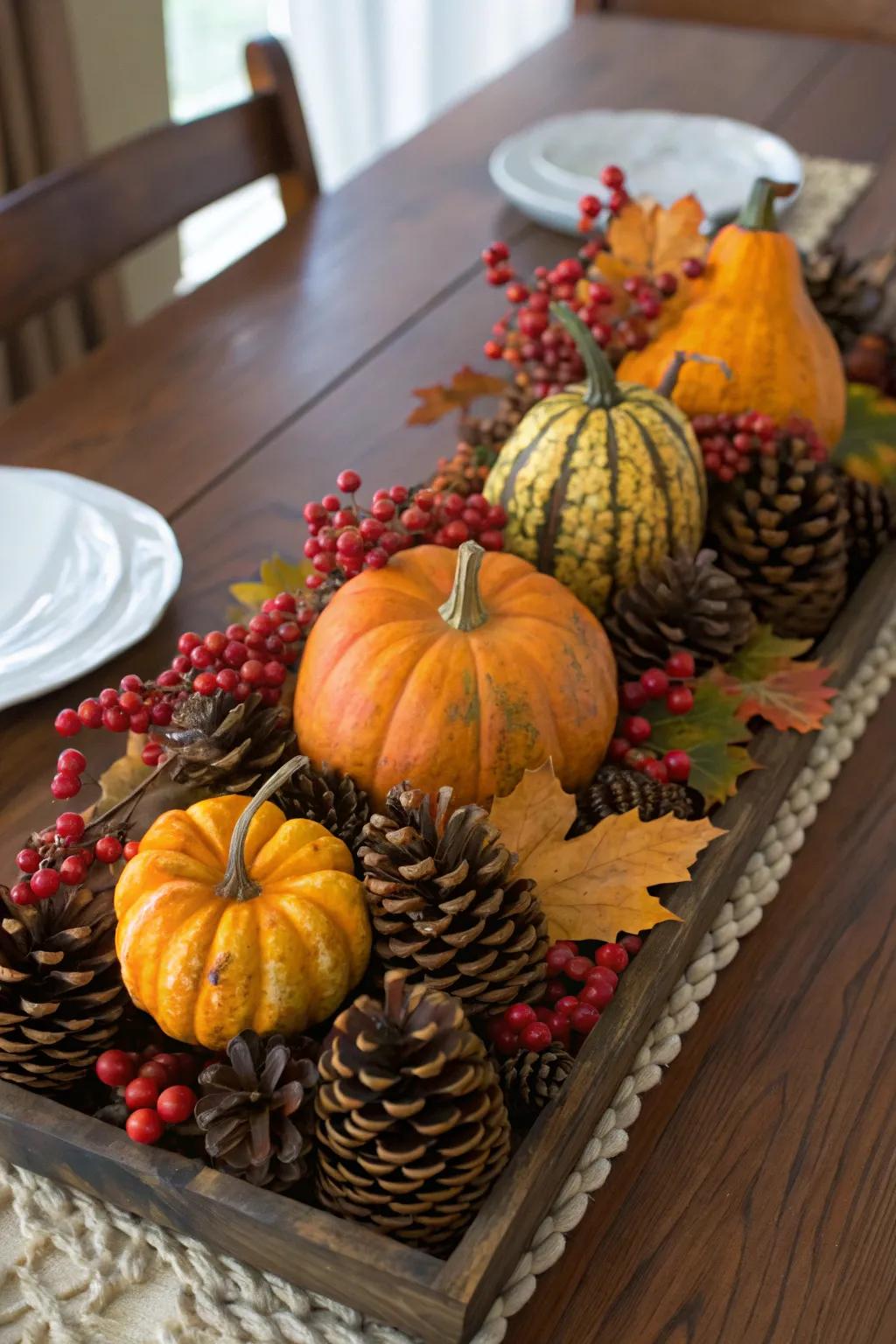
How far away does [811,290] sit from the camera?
46.9 inches

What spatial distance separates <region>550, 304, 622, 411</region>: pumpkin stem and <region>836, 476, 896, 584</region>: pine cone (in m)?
0.22

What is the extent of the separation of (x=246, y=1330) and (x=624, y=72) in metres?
1.78

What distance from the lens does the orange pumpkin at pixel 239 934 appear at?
0.61m

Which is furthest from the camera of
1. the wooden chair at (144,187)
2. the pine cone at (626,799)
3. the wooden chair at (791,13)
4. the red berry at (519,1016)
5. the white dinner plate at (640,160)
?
the wooden chair at (791,13)

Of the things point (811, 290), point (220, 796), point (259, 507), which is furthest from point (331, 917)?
point (811, 290)

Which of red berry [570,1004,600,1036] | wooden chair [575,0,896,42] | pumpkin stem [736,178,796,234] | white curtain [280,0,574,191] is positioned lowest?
white curtain [280,0,574,191]

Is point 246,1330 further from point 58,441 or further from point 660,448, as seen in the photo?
point 58,441

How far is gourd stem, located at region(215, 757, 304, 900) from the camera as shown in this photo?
0.62 m

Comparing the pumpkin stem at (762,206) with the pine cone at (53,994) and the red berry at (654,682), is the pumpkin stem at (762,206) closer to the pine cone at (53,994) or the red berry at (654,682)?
the red berry at (654,682)

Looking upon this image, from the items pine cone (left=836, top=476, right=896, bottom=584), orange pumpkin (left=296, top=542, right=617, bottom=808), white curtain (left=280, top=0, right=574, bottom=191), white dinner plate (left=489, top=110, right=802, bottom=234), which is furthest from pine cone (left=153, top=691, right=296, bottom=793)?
white curtain (left=280, top=0, right=574, bottom=191)

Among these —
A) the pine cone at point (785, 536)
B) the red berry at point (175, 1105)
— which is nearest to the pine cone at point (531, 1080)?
the red berry at point (175, 1105)

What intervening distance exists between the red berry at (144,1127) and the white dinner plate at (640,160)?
112 cm

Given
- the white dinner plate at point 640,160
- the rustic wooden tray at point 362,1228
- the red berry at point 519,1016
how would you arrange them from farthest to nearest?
the white dinner plate at point 640,160 < the red berry at point 519,1016 < the rustic wooden tray at point 362,1228

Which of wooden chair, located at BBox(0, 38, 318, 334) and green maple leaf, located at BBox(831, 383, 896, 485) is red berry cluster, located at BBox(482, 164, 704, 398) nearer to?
green maple leaf, located at BBox(831, 383, 896, 485)
